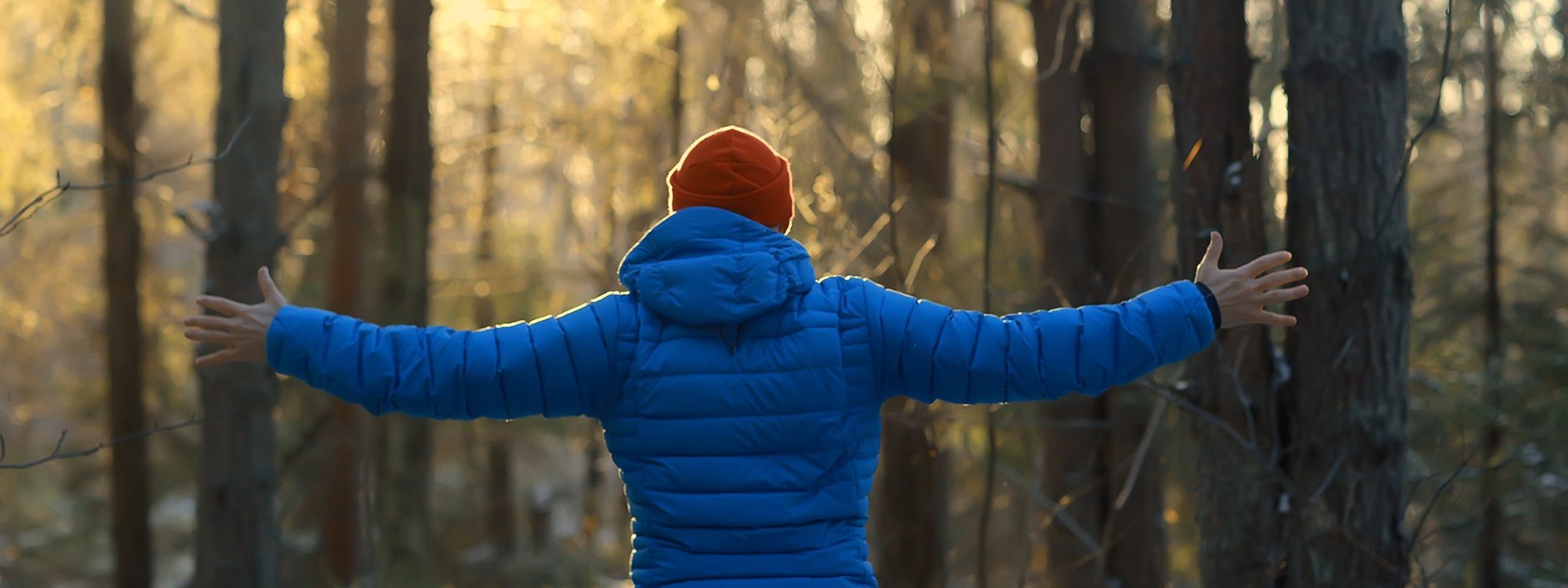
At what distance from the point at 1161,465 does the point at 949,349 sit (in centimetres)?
541

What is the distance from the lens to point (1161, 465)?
765 cm

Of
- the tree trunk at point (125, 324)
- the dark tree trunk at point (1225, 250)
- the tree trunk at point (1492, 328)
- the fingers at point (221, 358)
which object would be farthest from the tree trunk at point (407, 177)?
the tree trunk at point (1492, 328)

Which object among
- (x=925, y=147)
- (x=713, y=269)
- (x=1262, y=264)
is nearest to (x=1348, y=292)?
(x=1262, y=264)

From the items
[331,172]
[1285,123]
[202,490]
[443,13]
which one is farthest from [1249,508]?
[443,13]

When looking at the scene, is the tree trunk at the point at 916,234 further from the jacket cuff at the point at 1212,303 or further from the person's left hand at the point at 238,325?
the person's left hand at the point at 238,325

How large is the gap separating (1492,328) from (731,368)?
1153 cm

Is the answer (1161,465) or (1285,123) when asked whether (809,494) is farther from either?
(1161,465)

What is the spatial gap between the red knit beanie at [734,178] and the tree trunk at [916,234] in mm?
5047

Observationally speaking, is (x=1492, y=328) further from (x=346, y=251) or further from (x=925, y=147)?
(x=346, y=251)

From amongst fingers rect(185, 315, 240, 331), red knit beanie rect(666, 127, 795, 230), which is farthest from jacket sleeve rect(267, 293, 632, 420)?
red knit beanie rect(666, 127, 795, 230)

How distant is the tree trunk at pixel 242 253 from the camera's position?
19.5ft

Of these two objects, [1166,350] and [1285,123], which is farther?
[1285,123]

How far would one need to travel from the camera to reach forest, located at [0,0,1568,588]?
437cm

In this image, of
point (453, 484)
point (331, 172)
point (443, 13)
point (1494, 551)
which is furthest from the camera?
point (453, 484)
